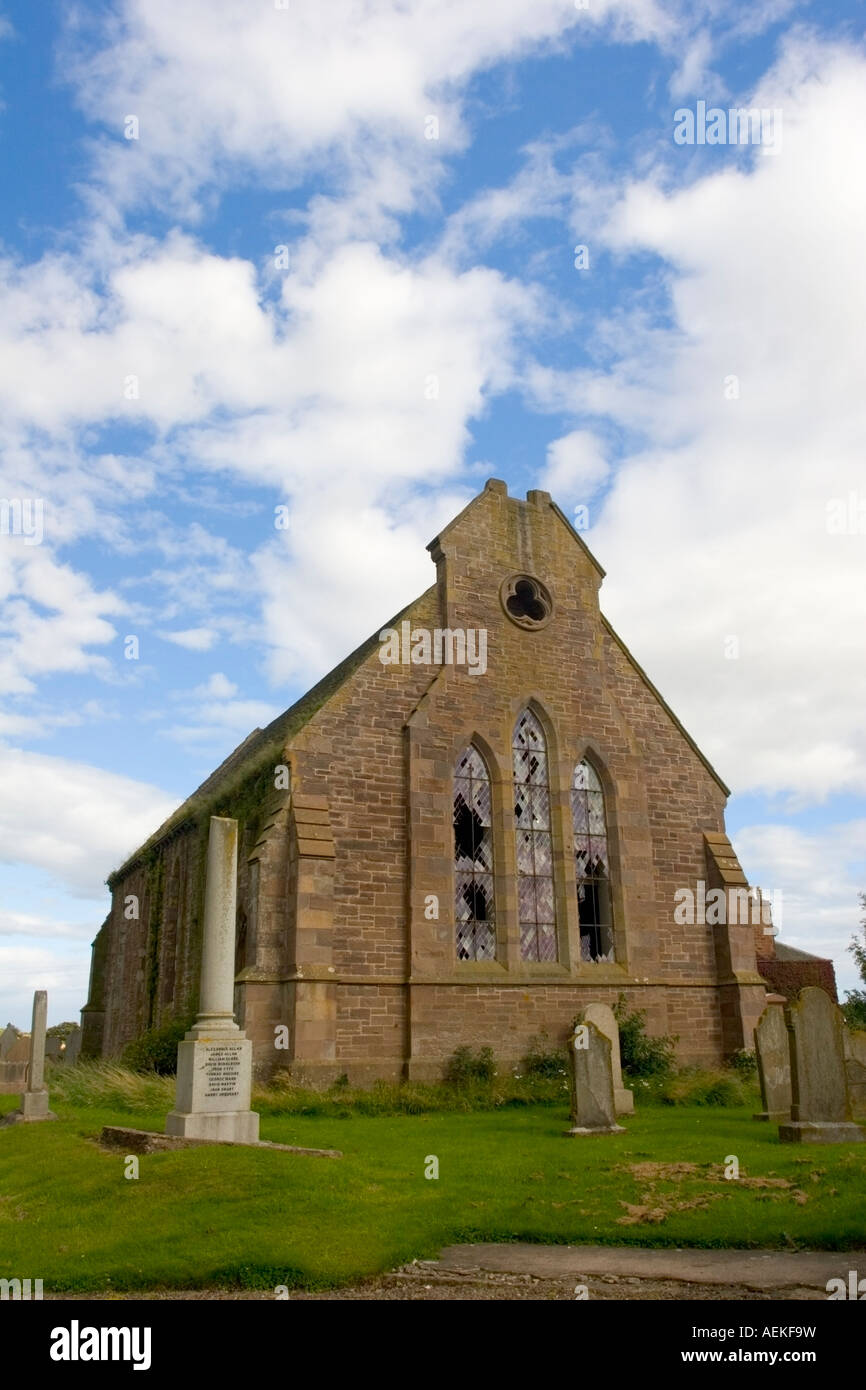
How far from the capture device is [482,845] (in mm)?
19922

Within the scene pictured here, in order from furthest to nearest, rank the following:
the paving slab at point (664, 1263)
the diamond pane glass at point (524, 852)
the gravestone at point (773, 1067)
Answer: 1. the diamond pane glass at point (524, 852)
2. the gravestone at point (773, 1067)
3. the paving slab at point (664, 1263)

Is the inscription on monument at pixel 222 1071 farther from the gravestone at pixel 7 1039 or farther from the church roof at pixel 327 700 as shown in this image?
the gravestone at pixel 7 1039

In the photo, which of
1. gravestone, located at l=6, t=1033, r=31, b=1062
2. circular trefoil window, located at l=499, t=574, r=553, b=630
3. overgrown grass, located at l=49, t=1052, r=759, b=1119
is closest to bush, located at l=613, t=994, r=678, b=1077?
overgrown grass, located at l=49, t=1052, r=759, b=1119

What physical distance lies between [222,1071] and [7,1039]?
18.9m

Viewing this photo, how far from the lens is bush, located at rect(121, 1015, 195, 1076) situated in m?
18.5

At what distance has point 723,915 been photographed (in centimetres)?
2141

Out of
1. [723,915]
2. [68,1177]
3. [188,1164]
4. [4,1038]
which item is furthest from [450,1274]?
[4,1038]

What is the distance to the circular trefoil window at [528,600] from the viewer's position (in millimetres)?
21672

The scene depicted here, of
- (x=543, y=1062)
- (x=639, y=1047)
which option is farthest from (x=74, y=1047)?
(x=639, y=1047)

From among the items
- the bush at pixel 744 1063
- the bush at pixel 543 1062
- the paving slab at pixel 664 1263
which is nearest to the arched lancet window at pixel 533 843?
the bush at pixel 543 1062

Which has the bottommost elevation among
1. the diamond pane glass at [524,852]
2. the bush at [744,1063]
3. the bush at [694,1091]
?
the bush at [694,1091]

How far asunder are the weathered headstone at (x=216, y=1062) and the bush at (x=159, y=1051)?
6442 mm

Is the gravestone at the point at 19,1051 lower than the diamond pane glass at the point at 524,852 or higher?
lower
